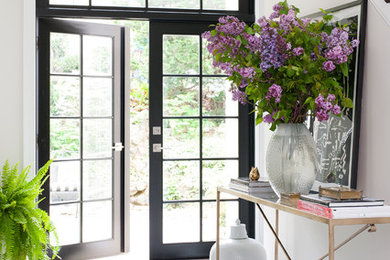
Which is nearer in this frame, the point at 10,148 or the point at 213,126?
the point at 10,148

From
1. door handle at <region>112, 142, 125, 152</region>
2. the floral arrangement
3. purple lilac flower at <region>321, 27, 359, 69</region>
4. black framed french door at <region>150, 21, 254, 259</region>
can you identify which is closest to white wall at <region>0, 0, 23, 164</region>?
door handle at <region>112, 142, 125, 152</region>

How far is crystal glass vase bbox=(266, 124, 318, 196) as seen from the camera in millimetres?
2586

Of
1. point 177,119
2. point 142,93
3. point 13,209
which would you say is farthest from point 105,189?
point 142,93

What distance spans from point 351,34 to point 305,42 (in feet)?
1.29

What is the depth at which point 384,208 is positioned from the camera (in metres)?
2.25

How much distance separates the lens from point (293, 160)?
102 inches

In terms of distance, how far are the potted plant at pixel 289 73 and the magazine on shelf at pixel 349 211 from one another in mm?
347

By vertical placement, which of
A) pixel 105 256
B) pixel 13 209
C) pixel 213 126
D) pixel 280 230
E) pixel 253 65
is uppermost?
pixel 253 65

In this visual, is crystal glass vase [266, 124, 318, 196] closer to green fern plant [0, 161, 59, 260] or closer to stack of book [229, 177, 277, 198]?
stack of book [229, 177, 277, 198]

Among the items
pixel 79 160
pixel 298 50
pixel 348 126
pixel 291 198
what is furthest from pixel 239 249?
pixel 79 160

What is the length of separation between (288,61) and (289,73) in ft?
0.31

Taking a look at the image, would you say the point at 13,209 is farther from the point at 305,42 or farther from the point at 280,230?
the point at 305,42

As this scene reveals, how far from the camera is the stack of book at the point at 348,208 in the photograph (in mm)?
2184

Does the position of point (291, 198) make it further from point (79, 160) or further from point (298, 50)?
point (79, 160)
